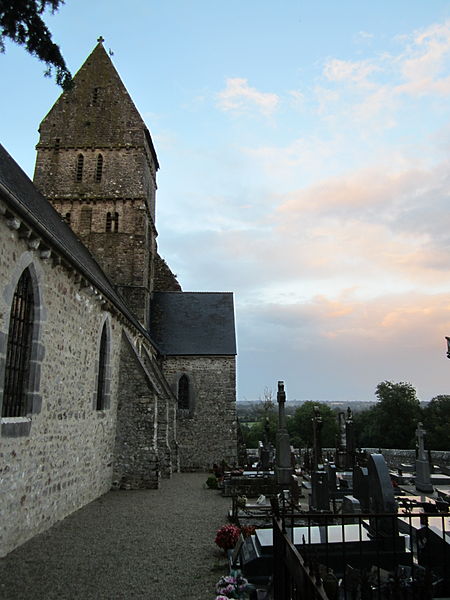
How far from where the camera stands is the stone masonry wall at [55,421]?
280 inches

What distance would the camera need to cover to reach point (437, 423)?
101ft

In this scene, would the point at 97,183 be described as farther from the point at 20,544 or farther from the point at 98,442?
the point at 20,544

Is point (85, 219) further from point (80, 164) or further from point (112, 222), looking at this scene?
point (80, 164)

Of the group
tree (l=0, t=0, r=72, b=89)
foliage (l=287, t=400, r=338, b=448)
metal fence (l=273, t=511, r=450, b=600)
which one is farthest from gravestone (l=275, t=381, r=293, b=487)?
foliage (l=287, t=400, r=338, b=448)

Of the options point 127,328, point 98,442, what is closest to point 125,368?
point 127,328

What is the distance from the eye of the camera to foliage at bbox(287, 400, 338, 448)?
37125 millimetres

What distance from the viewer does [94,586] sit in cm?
566

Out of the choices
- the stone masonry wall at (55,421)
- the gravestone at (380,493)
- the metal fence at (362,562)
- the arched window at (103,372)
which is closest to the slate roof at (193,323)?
the arched window at (103,372)

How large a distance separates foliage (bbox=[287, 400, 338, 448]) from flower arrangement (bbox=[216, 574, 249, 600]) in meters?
30.6

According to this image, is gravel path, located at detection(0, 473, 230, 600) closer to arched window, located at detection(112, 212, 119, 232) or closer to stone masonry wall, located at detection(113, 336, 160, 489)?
stone masonry wall, located at detection(113, 336, 160, 489)

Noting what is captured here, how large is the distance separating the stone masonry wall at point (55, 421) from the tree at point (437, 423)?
22775 millimetres

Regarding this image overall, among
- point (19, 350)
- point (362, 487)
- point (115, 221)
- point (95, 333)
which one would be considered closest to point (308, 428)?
point (115, 221)

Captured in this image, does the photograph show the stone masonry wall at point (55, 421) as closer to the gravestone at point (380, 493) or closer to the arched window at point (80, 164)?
the gravestone at point (380, 493)

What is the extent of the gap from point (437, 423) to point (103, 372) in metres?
25.5
